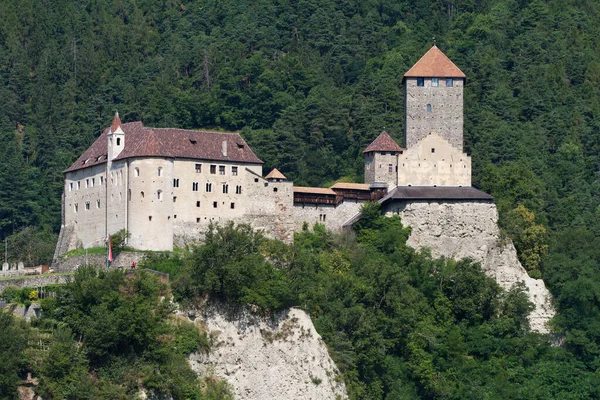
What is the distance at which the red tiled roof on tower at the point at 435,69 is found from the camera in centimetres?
9238

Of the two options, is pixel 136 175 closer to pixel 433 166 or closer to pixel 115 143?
pixel 115 143

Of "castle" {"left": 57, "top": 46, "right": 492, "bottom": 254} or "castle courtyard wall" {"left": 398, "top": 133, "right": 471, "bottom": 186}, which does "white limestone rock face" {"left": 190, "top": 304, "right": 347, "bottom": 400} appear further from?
"castle courtyard wall" {"left": 398, "top": 133, "right": 471, "bottom": 186}

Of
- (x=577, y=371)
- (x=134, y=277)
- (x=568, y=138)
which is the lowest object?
(x=577, y=371)

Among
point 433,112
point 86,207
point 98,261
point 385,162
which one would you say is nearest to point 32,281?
point 98,261

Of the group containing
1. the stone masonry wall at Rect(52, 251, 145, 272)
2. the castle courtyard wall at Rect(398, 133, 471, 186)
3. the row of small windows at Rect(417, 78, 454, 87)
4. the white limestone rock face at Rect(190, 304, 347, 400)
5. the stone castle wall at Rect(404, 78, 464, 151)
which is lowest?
the white limestone rock face at Rect(190, 304, 347, 400)

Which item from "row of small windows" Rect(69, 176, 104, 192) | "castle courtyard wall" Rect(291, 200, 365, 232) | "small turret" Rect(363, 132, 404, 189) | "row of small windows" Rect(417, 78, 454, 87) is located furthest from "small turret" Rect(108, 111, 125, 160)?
"row of small windows" Rect(417, 78, 454, 87)

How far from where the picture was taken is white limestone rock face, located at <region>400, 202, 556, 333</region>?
87.2 metres

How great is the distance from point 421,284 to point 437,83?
44.6ft

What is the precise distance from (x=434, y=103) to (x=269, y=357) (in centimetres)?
2132

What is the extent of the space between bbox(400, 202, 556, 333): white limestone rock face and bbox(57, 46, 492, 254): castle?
69 centimetres

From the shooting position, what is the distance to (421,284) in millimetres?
85500

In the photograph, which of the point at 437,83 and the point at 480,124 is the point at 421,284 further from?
the point at 480,124

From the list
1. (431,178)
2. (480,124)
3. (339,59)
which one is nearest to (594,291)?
(431,178)

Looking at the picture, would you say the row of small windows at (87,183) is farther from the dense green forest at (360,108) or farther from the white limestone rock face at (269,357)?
the white limestone rock face at (269,357)
